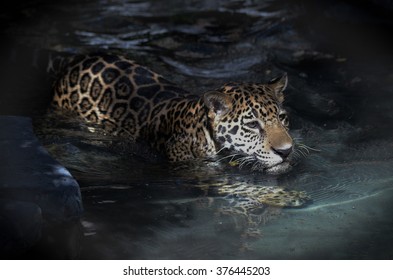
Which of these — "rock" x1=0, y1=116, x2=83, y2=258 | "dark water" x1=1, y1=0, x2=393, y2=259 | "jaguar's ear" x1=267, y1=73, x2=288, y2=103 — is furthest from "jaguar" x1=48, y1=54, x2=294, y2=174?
"rock" x1=0, y1=116, x2=83, y2=258

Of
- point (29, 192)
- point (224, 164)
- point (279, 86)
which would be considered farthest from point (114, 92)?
point (29, 192)

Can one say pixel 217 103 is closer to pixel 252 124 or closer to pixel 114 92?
pixel 252 124

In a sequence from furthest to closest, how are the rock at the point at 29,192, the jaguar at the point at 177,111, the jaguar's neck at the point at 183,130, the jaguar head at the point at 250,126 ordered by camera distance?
1. the jaguar's neck at the point at 183,130
2. the jaguar at the point at 177,111
3. the jaguar head at the point at 250,126
4. the rock at the point at 29,192

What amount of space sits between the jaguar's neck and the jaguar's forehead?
1.40 ft

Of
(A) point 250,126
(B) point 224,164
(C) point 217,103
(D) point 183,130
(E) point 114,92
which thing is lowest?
(B) point 224,164

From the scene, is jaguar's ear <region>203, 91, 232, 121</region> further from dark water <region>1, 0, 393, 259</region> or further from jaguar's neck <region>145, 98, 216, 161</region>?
dark water <region>1, 0, 393, 259</region>

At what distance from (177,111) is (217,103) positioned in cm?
91

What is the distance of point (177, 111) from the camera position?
9859mm

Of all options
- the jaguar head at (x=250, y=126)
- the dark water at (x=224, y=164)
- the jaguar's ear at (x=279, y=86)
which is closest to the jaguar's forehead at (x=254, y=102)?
the jaguar head at (x=250, y=126)

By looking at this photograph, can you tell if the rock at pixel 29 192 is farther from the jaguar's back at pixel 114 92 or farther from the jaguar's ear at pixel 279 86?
the jaguar's ear at pixel 279 86

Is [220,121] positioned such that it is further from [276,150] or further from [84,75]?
[84,75]

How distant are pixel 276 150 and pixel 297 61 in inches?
195

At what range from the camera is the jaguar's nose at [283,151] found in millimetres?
8664

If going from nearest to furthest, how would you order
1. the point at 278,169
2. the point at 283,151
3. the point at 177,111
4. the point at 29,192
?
the point at 29,192 < the point at 283,151 < the point at 278,169 < the point at 177,111
